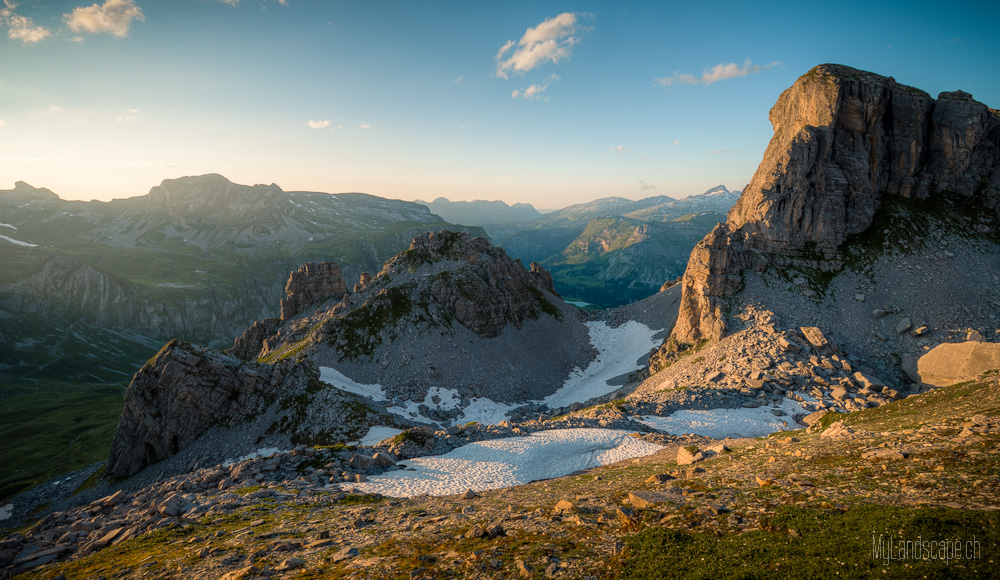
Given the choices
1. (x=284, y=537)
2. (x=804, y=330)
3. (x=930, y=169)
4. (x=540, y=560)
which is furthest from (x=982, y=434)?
(x=930, y=169)

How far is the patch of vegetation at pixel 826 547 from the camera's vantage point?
11.7 metres

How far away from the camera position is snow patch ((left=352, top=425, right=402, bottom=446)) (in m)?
55.9

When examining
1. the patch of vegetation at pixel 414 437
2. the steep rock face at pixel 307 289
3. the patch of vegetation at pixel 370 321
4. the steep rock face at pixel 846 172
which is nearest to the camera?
the patch of vegetation at pixel 414 437

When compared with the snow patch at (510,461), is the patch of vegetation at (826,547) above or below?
above

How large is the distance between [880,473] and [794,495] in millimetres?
4819

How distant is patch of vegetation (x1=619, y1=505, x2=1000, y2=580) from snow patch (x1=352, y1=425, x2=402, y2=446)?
46.5m

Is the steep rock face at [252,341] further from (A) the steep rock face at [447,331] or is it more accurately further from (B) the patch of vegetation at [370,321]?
(B) the patch of vegetation at [370,321]

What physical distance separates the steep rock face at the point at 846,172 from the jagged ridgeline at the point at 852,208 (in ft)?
0.71

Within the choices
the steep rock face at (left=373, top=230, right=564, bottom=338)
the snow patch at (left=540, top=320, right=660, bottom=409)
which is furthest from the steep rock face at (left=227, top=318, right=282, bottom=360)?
the snow patch at (left=540, top=320, right=660, bottom=409)

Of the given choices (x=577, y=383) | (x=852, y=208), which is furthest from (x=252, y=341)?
(x=852, y=208)

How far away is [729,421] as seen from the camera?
167 ft

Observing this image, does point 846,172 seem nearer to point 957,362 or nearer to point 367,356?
point 957,362

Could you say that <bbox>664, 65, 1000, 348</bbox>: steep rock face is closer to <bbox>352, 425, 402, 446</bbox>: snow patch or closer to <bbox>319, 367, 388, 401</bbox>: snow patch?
<bbox>352, 425, 402, 446</bbox>: snow patch

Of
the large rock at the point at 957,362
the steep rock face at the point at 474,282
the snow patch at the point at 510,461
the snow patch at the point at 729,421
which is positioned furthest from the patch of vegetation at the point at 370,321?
the large rock at the point at 957,362
